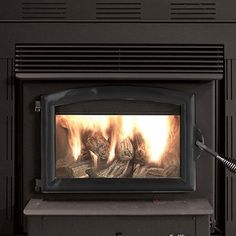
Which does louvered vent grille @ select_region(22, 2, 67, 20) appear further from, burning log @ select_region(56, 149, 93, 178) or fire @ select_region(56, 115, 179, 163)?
burning log @ select_region(56, 149, 93, 178)

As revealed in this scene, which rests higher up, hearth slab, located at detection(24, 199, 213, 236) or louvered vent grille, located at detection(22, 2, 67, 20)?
louvered vent grille, located at detection(22, 2, 67, 20)

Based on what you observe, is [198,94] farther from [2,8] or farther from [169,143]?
[2,8]

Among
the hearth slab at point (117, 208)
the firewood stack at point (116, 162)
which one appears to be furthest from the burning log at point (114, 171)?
the hearth slab at point (117, 208)

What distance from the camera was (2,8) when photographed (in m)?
2.15

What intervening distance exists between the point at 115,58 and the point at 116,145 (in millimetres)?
363

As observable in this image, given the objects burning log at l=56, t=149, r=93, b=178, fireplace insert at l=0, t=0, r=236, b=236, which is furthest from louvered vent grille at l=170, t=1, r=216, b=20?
burning log at l=56, t=149, r=93, b=178

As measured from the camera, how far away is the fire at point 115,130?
214 cm

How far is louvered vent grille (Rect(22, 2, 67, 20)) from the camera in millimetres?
2156

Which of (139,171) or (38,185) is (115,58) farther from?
(38,185)

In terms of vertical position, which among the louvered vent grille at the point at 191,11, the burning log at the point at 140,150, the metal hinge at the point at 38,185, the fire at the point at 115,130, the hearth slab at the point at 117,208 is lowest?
the hearth slab at the point at 117,208

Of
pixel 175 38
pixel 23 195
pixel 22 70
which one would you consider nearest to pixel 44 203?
pixel 23 195

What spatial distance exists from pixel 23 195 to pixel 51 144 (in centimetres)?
26

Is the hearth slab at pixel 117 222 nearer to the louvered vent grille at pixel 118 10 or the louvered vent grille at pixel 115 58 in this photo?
the louvered vent grille at pixel 115 58

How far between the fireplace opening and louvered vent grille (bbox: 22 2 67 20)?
43cm
